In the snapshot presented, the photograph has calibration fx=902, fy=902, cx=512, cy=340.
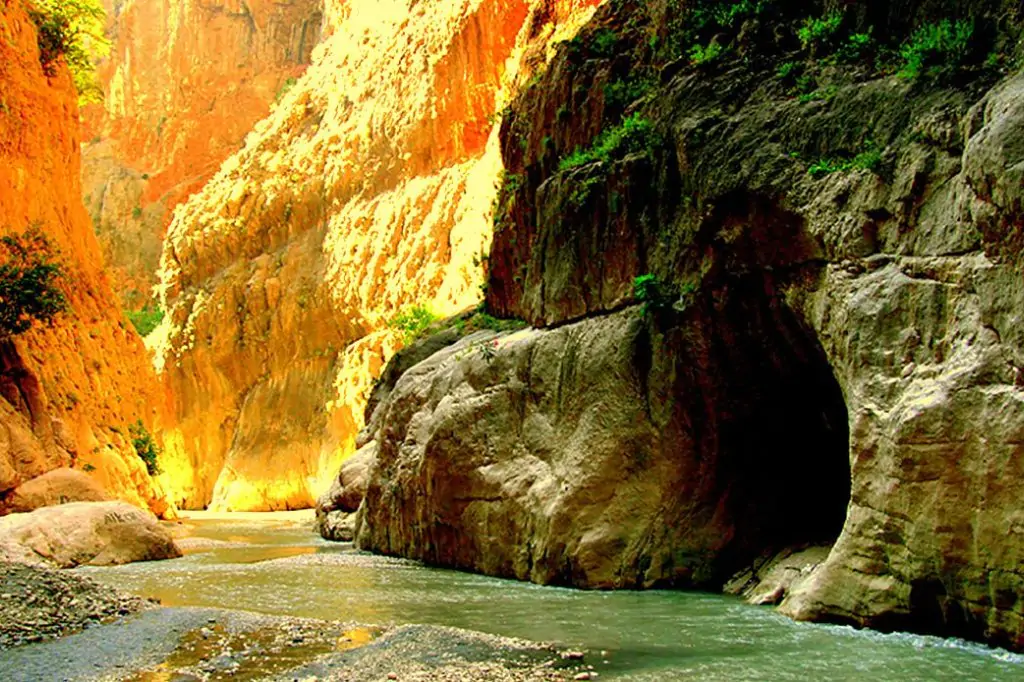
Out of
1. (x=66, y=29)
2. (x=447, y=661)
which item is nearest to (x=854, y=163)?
(x=447, y=661)

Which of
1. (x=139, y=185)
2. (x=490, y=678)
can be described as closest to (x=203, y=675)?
(x=490, y=678)

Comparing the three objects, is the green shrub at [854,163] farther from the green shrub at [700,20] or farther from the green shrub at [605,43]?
the green shrub at [605,43]

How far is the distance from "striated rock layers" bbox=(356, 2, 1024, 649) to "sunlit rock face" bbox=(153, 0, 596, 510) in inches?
743

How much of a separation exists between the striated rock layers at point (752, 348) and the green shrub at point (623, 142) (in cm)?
5

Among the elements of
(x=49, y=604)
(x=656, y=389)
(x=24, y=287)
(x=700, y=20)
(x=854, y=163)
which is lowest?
(x=49, y=604)

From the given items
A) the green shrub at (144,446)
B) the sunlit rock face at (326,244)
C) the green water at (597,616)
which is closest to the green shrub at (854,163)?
the green water at (597,616)

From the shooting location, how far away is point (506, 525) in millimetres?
13633

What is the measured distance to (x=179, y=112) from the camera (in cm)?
6003

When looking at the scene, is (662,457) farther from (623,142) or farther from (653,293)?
(623,142)

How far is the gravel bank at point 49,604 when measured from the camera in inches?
328

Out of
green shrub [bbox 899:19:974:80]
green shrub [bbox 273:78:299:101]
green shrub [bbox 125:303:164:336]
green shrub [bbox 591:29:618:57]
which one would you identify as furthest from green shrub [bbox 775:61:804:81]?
green shrub [bbox 273:78:299:101]

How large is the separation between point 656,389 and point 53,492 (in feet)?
44.5

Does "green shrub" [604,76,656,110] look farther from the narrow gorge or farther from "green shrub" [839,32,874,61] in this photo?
"green shrub" [839,32,874,61]

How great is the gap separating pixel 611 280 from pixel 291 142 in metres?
39.0
